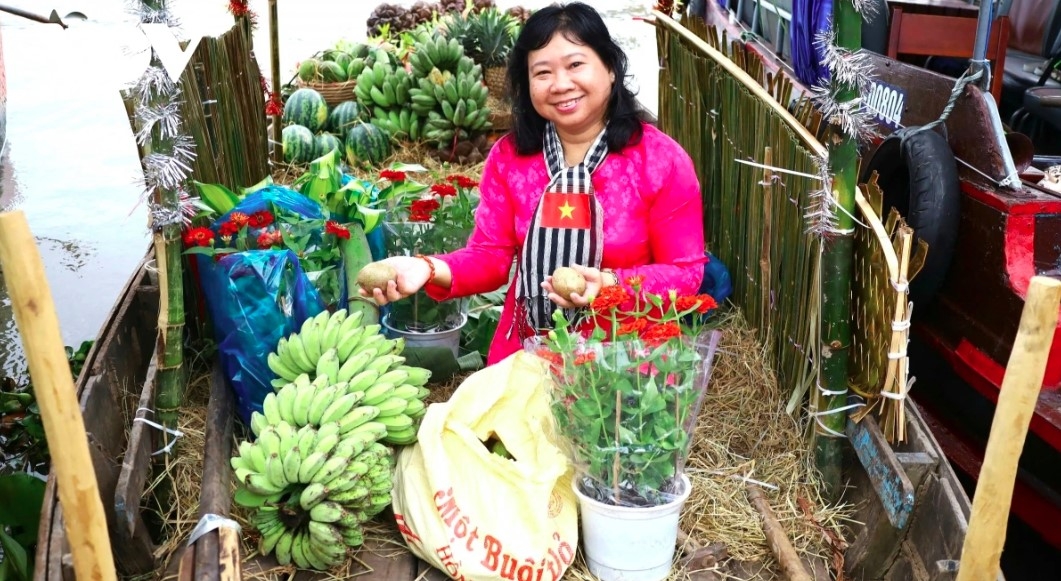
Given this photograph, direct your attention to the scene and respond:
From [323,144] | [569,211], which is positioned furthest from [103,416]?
[323,144]

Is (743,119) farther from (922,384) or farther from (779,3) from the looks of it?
(779,3)

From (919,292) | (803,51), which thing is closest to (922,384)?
(919,292)

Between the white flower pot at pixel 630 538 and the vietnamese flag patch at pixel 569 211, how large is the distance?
32.6 inches

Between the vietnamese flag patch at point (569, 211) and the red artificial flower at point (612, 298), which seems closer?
the red artificial flower at point (612, 298)

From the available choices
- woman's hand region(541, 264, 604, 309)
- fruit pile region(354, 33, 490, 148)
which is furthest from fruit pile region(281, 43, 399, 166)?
woman's hand region(541, 264, 604, 309)

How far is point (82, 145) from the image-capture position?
7453 millimetres

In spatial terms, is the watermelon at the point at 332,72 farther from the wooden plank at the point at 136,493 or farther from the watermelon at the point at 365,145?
the wooden plank at the point at 136,493

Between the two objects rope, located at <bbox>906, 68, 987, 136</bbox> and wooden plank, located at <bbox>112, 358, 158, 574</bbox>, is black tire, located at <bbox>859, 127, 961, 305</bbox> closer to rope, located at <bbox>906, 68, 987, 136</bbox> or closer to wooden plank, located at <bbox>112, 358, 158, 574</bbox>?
rope, located at <bbox>906, 68, 987, 136</bbox>

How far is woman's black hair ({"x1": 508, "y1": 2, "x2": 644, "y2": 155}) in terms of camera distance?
2703 mm

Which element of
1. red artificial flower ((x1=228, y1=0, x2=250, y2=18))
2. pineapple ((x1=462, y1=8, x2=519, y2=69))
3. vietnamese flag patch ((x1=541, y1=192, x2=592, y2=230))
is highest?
red artificial flower ((x1=228, y1=0, x2=250, y2=18))

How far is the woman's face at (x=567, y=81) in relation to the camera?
2.68 m

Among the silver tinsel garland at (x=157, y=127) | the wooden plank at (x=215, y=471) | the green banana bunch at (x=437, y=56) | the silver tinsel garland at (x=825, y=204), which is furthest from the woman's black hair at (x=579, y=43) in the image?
the green banana bunch at (x=437, y=56)

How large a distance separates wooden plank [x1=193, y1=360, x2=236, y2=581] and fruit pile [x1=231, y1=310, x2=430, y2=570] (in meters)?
0.08

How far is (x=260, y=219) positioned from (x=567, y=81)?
1089 mm
